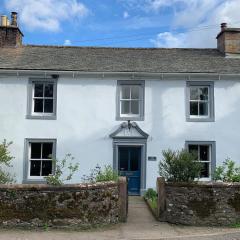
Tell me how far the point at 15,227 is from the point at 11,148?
782cm

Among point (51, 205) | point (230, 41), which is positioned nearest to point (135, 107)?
point (230, 41)

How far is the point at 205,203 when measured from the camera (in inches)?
509

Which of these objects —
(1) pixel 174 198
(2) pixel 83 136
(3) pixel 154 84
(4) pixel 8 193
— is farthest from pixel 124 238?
(3) pixel 154 84

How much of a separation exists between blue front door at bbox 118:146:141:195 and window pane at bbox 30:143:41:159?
3612mm

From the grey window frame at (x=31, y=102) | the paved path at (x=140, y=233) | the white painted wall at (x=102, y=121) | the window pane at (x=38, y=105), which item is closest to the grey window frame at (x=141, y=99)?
the white painted wall at (x=102, y=121)

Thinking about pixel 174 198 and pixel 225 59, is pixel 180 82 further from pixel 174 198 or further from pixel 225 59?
pixel 174 198

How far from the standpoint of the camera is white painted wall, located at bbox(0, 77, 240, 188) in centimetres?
1953

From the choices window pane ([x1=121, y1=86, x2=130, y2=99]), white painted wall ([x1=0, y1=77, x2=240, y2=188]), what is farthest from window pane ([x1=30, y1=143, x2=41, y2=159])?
window pane ([x1=121, y1=86, x2=130, y2=99])

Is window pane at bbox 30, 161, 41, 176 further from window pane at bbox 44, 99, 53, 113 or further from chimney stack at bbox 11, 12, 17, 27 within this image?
chimney stack at bbox 11, 12, 17, 27

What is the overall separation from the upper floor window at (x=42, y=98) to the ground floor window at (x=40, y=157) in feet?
4.29

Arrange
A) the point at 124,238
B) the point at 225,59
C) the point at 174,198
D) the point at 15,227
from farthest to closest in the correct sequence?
the point at 225,59
the point at 174,198
the point at 15,227
the point at 124,238

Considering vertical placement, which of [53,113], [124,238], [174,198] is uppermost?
[53,113]

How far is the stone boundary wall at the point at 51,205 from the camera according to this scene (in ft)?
39.5

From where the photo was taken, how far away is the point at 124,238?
1123cm
